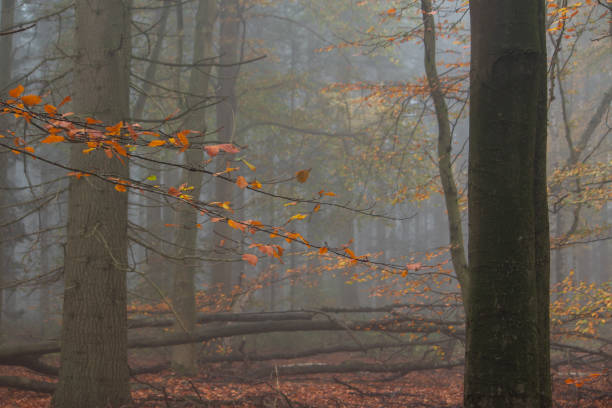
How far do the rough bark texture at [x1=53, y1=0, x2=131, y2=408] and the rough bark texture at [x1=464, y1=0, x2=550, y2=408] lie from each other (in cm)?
353

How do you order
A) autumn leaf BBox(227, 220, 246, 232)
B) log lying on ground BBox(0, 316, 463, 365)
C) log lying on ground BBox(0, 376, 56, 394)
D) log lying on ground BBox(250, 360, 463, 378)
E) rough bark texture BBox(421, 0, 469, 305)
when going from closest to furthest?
1. autumn leaf BBox(227, 220, 246, 232)
2. log lying on ground BBox(0, 376, 56, 394)
3. rough bark texture BBox(421, 0, 469, 305)
4. log lying on ground BBox(0, 316, 463, 365)
5. log lying on ground BBox(250, 360, 463, 378)

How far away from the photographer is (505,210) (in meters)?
2.86

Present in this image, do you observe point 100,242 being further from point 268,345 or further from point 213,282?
point 268,345

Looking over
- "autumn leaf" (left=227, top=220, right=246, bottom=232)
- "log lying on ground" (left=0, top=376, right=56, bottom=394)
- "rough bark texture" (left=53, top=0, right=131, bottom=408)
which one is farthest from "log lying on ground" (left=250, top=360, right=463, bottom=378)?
"autumn leaf" (left=227, top=220, right=246, bottom=232)

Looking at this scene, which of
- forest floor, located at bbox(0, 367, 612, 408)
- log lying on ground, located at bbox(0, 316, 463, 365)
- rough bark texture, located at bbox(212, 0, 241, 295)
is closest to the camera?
forest floor, located at bbox(0, 367, 612, 408)

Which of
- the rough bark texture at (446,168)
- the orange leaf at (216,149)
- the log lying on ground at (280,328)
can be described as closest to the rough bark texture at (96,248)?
the log lying on ground at (280,328)

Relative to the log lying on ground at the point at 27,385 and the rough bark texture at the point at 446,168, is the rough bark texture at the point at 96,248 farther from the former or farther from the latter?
the rough bark texture at the point at 446,168

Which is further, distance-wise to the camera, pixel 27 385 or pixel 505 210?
pixel 27 385

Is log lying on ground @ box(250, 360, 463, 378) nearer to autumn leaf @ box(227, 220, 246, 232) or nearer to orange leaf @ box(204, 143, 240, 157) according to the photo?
autumn leaf @ box(227, 220, 246, 232)

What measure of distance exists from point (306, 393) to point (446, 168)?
3.90 metres

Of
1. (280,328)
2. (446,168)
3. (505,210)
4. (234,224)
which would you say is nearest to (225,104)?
(280,328)

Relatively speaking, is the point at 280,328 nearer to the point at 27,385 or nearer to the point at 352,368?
the point at 352,368

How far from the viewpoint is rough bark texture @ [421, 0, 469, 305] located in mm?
6648

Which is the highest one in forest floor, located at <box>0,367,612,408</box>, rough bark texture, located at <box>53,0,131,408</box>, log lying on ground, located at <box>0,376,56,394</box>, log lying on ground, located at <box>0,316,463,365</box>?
rough bark texture, located at <box>53,0,131,408</box>
